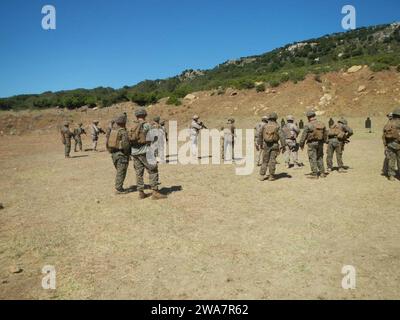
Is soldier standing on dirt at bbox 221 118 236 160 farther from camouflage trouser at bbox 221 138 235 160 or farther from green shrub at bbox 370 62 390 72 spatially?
green shrub at bbox 370 62 390 72

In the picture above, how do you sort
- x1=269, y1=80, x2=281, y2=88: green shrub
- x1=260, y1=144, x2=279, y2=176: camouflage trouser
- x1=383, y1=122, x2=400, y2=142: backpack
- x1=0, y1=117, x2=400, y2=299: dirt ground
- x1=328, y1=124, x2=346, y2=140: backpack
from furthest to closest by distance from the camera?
1. x1=269, y1=80, x2=281, y2=88: green shrub
2. x1=328, y1=124, x2=346, y2=140: backpack
3. x1=260, y1=144, x2=279, y2=176: camouflage trouser
4. x1=383, y1=122, x2=400, y2=142: backpack
5. x1=0, y1=117, x2=400, y2=299: dirt ground

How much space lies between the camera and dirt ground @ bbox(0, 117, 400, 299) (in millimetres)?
4922

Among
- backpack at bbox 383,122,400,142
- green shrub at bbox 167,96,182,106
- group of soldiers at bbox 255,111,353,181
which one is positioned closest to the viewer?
backpack at bbox 383,122,400,142

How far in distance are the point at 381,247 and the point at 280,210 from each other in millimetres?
2539

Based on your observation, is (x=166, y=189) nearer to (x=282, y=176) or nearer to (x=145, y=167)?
(x=145, y=167)

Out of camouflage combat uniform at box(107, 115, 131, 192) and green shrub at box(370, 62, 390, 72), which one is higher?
green shrub at box(370, 62, 390, 72)

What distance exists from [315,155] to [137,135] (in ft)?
17.7

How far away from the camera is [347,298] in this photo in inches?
177

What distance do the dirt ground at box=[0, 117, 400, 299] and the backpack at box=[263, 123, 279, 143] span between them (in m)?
1.29

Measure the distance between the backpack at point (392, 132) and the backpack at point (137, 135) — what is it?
21.8ft

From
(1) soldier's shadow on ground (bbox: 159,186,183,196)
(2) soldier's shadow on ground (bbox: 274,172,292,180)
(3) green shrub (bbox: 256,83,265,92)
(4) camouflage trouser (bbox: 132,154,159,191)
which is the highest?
(3) green shrub (bbox: 256,83,265,92)

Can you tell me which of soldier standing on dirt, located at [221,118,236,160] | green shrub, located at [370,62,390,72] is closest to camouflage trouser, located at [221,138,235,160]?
soldier standing on dirt, located at [221,118,236,160]

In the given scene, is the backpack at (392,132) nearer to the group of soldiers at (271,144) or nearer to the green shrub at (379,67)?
the group of soldiers at (271,144)
